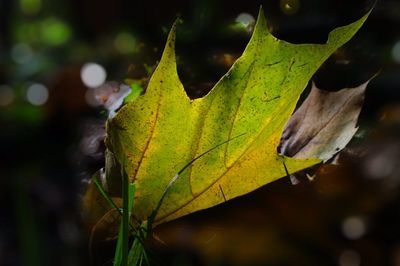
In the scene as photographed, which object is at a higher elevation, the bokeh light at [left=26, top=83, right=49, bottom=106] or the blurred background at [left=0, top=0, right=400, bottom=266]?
the blurred background at [left=0, top=0, right=400, bottom=266]

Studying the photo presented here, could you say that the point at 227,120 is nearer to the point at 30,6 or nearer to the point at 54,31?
the point at 54,31

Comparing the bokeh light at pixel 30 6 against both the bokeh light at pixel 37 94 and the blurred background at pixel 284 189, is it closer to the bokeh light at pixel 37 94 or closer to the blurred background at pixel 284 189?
the bokeh light at pixel 37 94

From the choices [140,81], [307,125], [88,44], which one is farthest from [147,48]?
[88,44]

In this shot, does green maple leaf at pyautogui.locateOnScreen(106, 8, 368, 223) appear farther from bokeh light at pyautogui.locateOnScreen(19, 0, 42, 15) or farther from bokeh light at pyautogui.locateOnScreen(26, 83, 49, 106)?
bokeh light at pyautogui.locateOnScreen(19, 0, 42, 15)

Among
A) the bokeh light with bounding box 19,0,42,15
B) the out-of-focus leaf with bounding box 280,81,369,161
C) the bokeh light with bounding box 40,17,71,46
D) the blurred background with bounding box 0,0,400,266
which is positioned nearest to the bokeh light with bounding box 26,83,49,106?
the blurred background with bounding box 0,0,400,266

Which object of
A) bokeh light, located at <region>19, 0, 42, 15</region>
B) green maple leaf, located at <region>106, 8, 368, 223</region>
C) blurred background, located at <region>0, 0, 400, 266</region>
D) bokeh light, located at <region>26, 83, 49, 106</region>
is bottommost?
bokeh light, located at <region>19, 0, 42, 15</region>

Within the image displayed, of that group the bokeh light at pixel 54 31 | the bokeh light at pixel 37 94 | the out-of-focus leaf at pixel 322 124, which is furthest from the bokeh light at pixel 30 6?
the out-of-focus leaf at pixel 322 124

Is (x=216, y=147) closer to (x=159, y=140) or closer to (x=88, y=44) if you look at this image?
(x=159, y=140)
